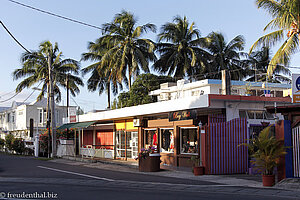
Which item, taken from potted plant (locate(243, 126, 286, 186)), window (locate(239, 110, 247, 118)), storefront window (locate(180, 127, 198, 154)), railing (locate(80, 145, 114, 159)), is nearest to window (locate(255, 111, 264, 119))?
window (locate(239, 110, 247, 118))

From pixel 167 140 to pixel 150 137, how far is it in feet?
6.35

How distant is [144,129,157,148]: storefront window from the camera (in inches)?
903

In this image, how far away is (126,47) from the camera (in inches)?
1518

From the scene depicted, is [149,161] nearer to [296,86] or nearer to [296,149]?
[296,149]

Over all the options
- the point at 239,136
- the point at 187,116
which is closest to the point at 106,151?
the point at 187,116

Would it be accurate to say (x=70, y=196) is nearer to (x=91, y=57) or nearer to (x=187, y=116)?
(x=187, y=116)

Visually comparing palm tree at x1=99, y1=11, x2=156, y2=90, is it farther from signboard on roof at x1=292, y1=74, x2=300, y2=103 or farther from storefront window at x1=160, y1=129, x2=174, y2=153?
signboard on roof at x1=292, y1=74, x2=300, y2=103

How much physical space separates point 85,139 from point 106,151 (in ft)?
19.9

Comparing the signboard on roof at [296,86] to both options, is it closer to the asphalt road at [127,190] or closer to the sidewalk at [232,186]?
the sidewalk at [232,186]

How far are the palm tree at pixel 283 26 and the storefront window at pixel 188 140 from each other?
5.64 m

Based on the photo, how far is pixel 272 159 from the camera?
13086 millimetres

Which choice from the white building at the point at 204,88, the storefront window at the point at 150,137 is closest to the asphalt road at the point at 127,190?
the storefront window at the point at 150,137

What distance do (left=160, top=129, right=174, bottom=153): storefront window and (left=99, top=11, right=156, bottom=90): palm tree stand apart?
17.4 meters

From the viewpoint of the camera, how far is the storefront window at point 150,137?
22.9 meters
